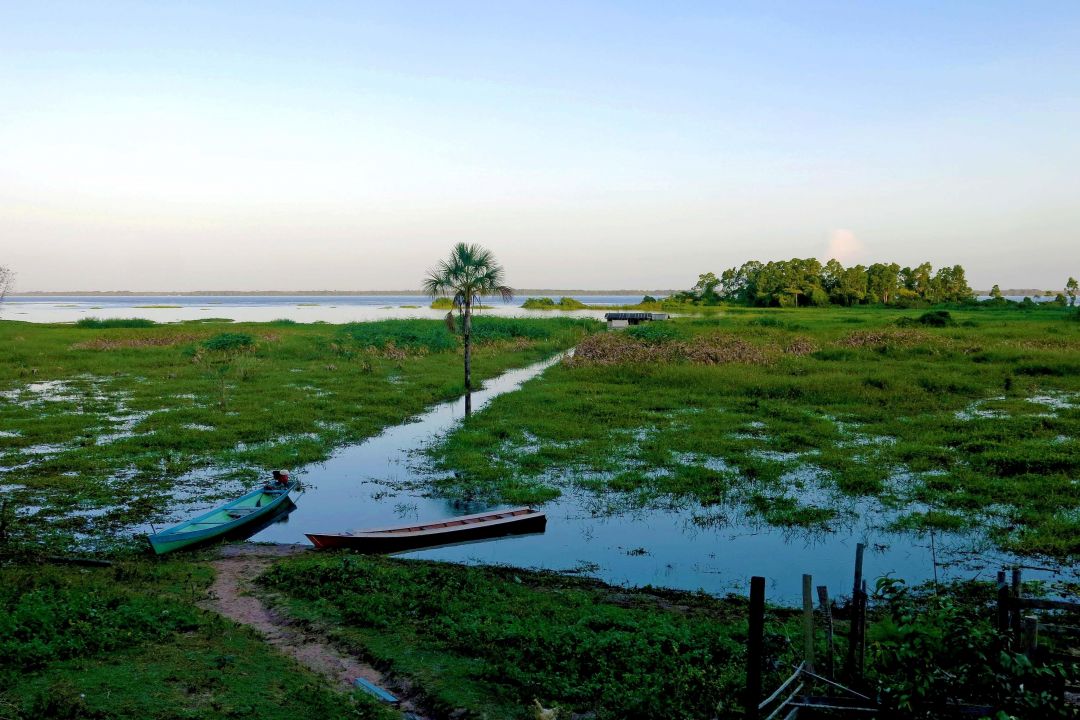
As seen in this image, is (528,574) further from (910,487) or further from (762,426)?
(762,426)

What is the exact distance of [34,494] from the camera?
16.6 metres

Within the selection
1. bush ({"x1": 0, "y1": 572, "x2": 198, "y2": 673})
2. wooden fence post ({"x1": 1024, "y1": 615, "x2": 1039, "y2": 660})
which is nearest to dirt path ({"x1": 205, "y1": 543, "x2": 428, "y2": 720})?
bush ({"x1": 0, "y1": 572, "x2": 198, "y2": 673})

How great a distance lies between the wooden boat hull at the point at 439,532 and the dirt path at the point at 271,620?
102cm

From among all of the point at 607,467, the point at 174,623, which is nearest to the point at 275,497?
the point at 174,623

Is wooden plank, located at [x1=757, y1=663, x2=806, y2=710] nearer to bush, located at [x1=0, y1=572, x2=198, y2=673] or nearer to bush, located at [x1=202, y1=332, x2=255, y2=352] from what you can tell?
bush, located at [x1=0, y1=572, x2=198, y2=673]

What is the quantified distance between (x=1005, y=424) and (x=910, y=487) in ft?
28.2

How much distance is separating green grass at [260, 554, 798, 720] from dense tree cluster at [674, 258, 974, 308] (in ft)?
321

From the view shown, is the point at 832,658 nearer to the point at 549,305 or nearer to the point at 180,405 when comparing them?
the point at 180,405

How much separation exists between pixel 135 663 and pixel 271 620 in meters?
2.15

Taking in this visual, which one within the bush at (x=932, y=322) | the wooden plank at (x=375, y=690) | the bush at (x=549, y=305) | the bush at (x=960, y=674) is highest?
the bush at (x=549, y=305)

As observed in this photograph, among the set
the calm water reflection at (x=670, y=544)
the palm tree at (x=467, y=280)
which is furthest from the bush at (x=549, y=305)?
the calm water reflection at (x=670, y=544)

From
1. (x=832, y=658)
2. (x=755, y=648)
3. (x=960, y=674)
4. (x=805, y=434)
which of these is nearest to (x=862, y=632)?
(x=832, y=658)

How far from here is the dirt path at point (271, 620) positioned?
27.7ft

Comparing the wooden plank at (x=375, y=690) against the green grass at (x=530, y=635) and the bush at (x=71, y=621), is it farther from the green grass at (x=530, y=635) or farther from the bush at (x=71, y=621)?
the bush at (x=71, y=621)
